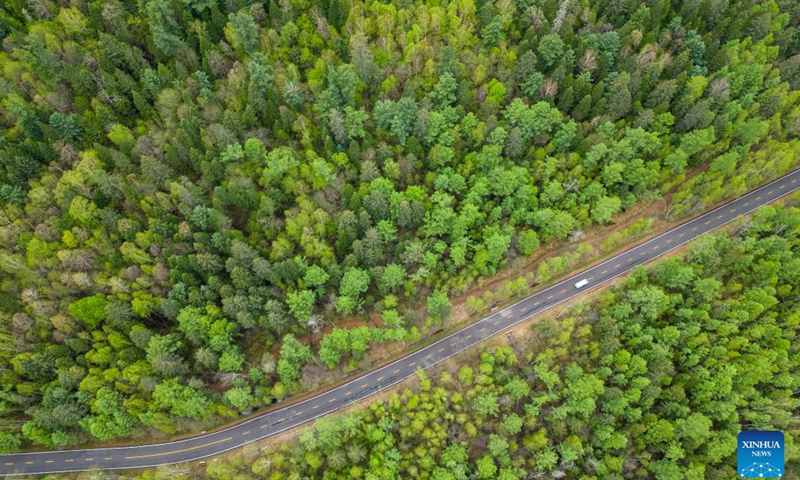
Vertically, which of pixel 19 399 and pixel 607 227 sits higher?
pixel 607 227

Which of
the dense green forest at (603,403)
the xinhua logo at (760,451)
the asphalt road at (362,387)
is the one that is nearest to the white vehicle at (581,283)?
the asphalt road at (362,387)

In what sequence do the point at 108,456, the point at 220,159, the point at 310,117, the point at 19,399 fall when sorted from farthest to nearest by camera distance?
the point at 310,117, the point at 220,159, the point at 108,456, the point at 19,399

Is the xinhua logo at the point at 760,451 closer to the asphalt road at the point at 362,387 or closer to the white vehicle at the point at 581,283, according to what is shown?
the asphalt road at the point at 362,387

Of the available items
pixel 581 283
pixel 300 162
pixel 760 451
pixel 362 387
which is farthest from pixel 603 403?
pixel 300 162

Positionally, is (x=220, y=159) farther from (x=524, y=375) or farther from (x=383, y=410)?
(x=524, y=375)

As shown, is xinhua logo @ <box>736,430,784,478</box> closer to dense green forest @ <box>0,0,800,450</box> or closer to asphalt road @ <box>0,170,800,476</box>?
dense green forest @ <box>0,0,800,450</box>

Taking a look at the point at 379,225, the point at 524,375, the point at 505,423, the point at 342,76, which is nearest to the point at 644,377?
the point at 524,375

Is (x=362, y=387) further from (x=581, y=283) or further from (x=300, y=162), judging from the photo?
(x=581, y=283)
